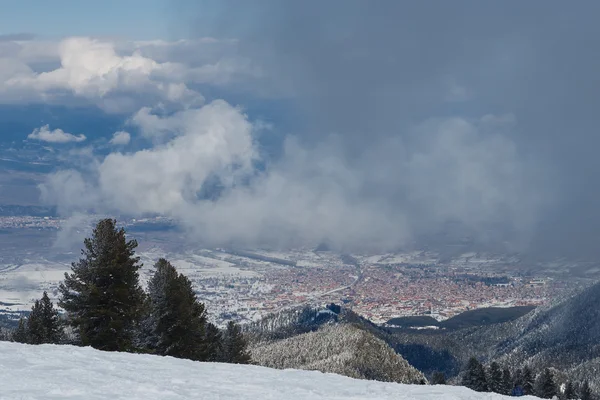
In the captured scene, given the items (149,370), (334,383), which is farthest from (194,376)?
(334,383)

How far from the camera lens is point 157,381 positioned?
17922mm

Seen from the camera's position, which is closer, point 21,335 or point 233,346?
point 21,335

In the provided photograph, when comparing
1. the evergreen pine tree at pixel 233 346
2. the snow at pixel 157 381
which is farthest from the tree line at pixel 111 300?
the evergreen pine tree at pixel 233 346

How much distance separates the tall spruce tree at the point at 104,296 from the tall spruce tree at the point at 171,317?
14.1ft

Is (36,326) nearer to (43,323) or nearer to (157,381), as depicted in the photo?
(43,323)

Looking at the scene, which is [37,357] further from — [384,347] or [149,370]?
[384,347]

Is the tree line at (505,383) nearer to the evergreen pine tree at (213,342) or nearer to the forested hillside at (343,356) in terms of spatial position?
the forested hillside at (343,356)

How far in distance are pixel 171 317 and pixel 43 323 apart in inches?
628

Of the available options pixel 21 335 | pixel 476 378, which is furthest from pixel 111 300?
pixel 476 378

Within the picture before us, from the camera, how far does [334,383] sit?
65.6ft

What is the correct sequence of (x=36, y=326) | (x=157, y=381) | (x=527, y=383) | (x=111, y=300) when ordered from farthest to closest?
(x=527, y=383) < (x=36, y=326) < (x=111, y=300) < (x=157, y=381)

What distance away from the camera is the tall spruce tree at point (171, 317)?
39625 mm

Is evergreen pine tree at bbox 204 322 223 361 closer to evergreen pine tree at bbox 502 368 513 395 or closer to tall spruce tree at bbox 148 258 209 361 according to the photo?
tall spruce tree at bbox 148 258 209 361

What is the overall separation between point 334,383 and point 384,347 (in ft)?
328
